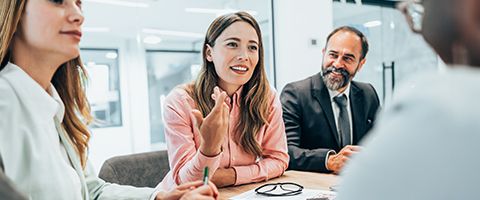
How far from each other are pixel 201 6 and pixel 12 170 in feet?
11.0

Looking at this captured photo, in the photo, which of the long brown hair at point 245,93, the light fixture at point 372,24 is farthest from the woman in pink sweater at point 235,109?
the light fixture at point 372,24

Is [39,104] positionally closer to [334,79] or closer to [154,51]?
[334,79]

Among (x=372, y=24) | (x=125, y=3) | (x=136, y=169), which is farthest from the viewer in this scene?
(x=372, y=24)

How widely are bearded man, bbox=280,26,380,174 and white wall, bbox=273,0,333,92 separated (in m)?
1.85

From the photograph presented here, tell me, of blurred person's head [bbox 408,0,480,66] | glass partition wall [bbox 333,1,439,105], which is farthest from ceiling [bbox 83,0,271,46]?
blurred person's head [bbox 408,0,480,66]

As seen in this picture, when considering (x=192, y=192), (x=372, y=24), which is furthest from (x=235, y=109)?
(x=372, y=24)

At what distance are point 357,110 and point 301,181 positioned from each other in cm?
81

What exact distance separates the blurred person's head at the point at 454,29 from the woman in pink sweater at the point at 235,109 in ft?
3.55

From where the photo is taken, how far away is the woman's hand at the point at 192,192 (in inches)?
40.3

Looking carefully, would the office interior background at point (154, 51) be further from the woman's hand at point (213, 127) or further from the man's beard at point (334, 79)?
the woman's hand at point (213, 127)

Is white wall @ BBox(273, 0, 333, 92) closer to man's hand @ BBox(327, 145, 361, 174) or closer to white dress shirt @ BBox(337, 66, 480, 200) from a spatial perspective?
man's hand @ BBox(327, 145, 361, 174)

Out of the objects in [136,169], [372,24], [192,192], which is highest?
[372,24]

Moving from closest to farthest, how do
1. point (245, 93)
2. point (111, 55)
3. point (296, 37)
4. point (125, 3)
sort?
point (245, 93) → point (125, 3) → point (111, 55) → point (296, 37)

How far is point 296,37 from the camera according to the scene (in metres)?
4.09
